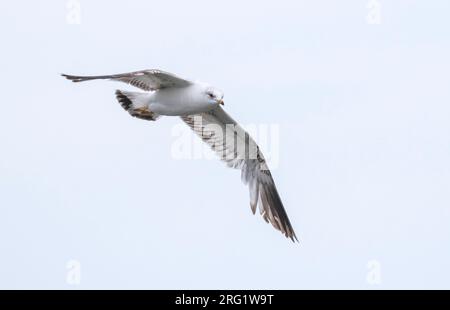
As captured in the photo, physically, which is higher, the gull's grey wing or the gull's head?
the gull's grey wing

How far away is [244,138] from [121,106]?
2342mm

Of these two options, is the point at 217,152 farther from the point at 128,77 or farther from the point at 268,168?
the point at 128,77

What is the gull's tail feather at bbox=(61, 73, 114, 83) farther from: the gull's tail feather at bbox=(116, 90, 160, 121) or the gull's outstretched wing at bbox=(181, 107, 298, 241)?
the gull's outstretched wing at bbox=(181, 107, 298, 241)

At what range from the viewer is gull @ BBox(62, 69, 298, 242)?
16406 mm

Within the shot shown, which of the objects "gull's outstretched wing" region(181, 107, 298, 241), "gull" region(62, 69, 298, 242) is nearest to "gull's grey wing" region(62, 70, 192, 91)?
"gull" region(62, 69, 298, 242)

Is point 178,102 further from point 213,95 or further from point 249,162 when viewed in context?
point 249,162

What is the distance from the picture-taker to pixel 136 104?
1756 centimetres

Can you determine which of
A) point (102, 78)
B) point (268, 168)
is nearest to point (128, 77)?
point (102, 78)

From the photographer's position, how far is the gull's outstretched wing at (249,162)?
61.7 ft

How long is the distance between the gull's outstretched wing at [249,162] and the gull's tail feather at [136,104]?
132 cm

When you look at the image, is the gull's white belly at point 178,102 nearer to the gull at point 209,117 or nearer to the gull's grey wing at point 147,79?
the gull at point 209,117

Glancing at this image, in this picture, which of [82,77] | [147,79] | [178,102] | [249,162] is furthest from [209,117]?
[82,77]

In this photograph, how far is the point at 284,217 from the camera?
63.9 feet

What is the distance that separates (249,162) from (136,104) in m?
2.70
